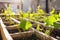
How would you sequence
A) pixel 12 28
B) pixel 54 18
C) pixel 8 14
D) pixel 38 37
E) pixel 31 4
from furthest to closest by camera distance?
pixel 31 4
pixel 8 14
pixel 12 28
pixel 38 37
pixel 54 18

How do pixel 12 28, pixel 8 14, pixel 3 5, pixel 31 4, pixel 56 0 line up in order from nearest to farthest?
pixel 12 28
pixel 8 14
pixel 56 0
pixel 3 5
pixel 31 4

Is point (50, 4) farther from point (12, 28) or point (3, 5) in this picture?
point (12, 28)

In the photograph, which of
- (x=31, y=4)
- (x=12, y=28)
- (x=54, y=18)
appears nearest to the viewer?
(x=54, y=18)

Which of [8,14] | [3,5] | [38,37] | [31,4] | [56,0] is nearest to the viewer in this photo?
[38,37]

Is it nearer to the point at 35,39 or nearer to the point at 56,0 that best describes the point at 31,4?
the point at 56,0

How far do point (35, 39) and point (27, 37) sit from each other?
8cm

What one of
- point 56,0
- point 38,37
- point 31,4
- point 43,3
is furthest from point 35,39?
point 31,4

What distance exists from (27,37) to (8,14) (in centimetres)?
114

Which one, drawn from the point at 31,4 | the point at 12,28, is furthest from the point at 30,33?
the point at 31,4

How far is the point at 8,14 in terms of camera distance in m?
2.20

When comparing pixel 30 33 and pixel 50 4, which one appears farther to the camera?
pixel 50 4

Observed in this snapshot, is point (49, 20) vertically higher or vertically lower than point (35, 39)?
higher

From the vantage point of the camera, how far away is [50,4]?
10.8ft

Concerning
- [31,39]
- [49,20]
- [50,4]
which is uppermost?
[50,4]
